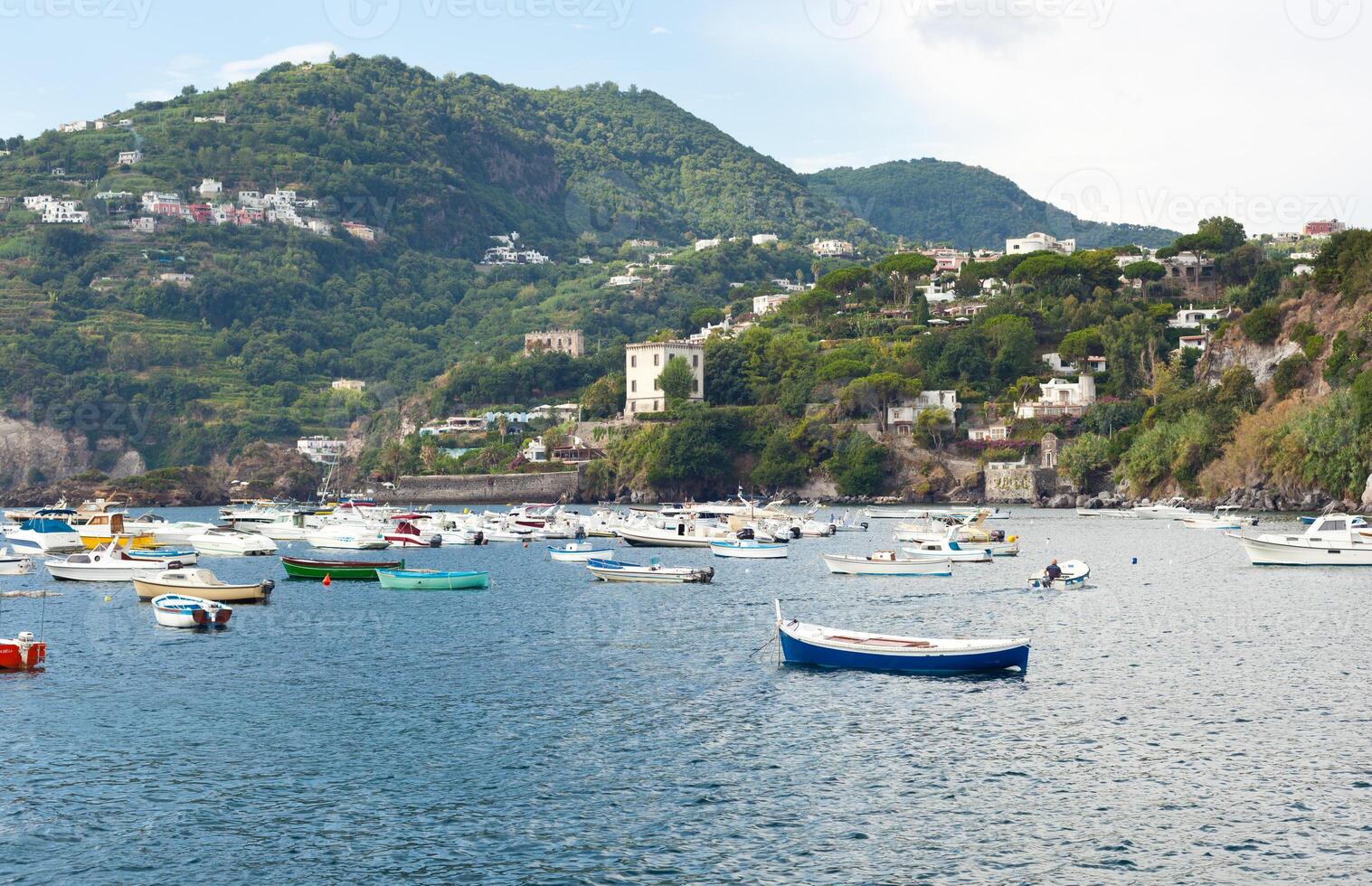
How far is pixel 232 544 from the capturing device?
86.8 m

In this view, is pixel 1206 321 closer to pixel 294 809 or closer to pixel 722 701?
pixel 722 701

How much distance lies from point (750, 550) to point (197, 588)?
1348 inches

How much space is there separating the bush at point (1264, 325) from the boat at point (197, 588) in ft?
341

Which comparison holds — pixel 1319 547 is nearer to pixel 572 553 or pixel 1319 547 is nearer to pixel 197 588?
pixel 572 553

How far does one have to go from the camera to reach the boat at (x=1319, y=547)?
66750 mm

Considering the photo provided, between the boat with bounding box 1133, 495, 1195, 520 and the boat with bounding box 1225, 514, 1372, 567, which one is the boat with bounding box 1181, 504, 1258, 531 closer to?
the boat with bounding box 1133, 495, 1195, 520

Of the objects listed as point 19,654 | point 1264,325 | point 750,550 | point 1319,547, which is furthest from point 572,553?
point 1264,325

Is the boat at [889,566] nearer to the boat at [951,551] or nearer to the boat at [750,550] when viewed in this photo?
the boat at [951,551]

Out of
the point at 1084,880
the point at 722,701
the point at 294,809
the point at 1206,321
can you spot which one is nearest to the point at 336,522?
the point at 722,701

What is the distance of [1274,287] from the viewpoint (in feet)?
526


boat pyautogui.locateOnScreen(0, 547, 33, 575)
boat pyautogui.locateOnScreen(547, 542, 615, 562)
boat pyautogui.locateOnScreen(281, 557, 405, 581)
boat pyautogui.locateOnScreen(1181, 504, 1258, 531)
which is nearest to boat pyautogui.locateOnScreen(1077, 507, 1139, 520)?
boat pyautogui.locateOnScreen(1181, 504, 1258, 531)

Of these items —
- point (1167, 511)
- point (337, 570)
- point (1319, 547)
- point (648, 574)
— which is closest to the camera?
point (648, 574)

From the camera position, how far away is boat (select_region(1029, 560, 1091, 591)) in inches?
2420

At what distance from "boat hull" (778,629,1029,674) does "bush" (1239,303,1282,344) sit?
10226cm
